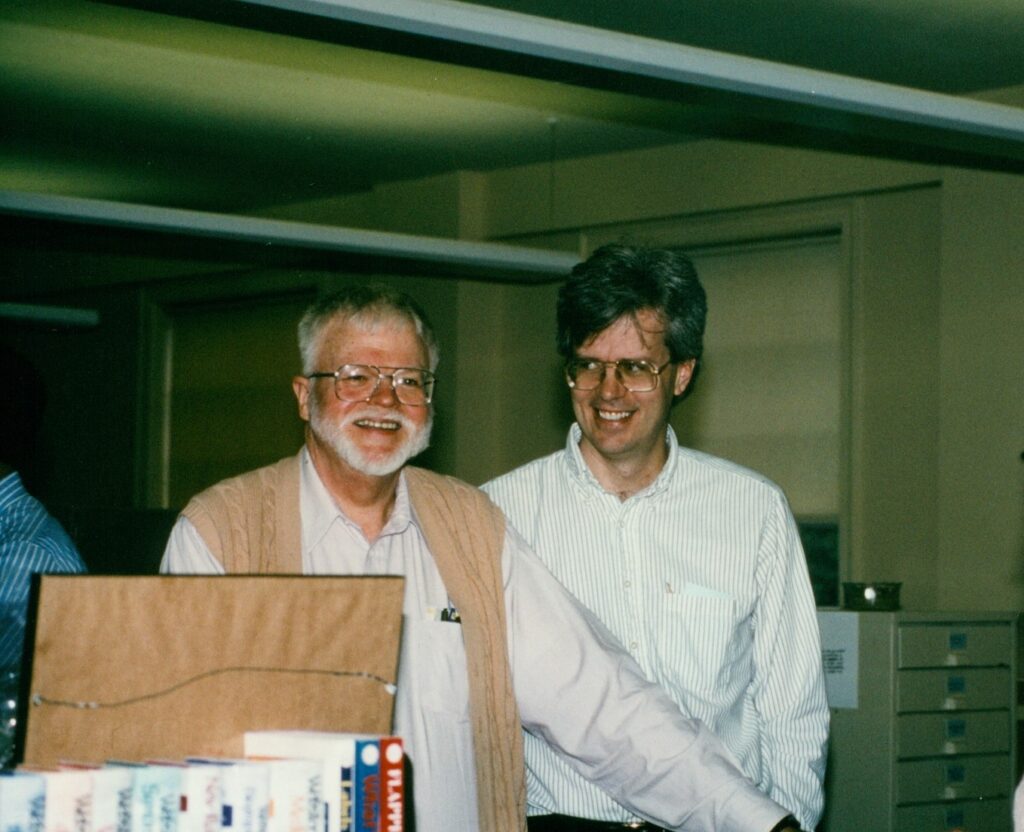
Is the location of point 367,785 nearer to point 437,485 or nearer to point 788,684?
point 437,485

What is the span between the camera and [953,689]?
15.5 feet

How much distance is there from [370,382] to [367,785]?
1.00 meters

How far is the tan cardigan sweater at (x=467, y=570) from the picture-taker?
2244 mm

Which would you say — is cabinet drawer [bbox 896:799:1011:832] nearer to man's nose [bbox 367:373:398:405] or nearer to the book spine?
man's nose [bbox 367:373:398:405]

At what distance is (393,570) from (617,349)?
0.61 m

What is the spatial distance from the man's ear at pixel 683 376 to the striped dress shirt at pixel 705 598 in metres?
0.12

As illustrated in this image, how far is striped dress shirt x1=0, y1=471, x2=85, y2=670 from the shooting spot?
2873mm

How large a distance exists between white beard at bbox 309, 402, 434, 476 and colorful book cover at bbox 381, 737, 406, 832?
2.93 feet

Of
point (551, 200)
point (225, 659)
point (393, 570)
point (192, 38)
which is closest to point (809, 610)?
point (393, 570)

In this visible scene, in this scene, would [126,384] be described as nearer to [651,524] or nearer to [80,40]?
[80,40]

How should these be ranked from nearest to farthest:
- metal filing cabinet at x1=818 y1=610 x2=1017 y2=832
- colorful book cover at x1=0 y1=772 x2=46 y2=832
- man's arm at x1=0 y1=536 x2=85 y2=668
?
colorful book cover at x1=0 y1=772 x2=46 y2=832 → man's arm at x1=0 y1=536 x2=85 y2=668 → metal filing cabinet at x1=818 y1=610 x2=1017 y2=832

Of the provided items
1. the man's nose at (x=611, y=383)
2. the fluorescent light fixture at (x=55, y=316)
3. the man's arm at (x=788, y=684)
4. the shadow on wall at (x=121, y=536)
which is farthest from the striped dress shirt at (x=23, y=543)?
the fluorescent light fixture at (x=55, y=316)

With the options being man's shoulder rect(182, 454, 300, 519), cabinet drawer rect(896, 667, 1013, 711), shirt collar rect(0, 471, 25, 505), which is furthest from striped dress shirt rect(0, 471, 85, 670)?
cabinet drawer rect(896, 667, 1013, 711)

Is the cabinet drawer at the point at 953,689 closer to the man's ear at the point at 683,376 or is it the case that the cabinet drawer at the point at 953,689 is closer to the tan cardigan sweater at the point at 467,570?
the man's ear at the point at 683,376
